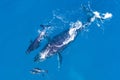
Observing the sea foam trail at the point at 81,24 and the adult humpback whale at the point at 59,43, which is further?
the sea foam trail at the point at 81,24

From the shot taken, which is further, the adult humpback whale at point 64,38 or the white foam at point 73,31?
the white foam at point 73,31

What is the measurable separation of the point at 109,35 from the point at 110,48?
25 centimetres

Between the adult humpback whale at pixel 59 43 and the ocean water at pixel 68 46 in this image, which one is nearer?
the adult humpback whale at pixel 59 43

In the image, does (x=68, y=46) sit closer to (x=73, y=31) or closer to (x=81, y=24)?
(x=73, y=31)

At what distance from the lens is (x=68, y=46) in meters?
9.95

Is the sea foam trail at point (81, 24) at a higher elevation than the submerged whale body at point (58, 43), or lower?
higher

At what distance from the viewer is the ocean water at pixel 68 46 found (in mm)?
9906

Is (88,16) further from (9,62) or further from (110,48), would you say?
(9,62)

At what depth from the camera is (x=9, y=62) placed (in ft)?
32.6

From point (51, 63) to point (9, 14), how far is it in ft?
4.20

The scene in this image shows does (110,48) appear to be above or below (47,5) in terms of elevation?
below

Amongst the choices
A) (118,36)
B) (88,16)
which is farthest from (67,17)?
(118,36)

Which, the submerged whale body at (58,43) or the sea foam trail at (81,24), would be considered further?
the sea foam trail at (81,24)

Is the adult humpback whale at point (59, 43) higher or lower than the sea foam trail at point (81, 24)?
lower
